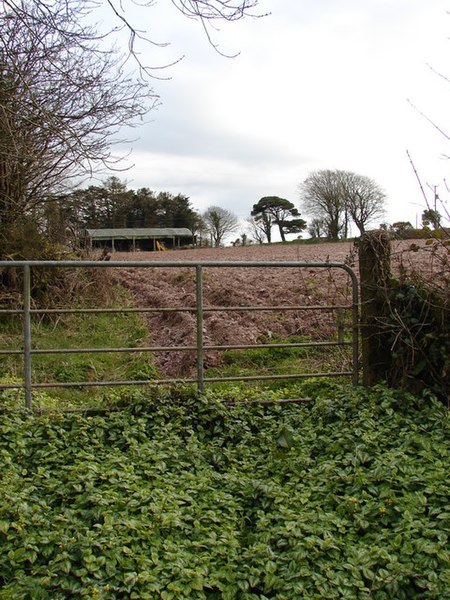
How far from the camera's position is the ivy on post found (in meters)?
5.81

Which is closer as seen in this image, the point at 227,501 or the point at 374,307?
the point at 227,501

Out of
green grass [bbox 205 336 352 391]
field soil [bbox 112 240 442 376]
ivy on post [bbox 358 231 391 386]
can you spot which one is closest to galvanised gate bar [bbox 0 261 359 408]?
ivy on post [bbox 358 231 391 386]

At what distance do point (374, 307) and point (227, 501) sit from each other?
→ 8.89 ft

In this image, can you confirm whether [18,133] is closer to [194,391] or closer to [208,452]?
[194,391]

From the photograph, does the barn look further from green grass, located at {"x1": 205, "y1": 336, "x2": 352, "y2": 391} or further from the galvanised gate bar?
the galvanised gate bar

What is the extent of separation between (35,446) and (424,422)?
3048 mm

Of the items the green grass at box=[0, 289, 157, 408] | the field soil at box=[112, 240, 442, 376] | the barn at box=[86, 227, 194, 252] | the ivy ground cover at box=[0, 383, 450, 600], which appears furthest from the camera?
the barn at box=[86, 227, 194, 252]

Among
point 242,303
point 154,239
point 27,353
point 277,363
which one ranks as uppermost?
point 154,239

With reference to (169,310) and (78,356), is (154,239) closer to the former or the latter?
(78,356)

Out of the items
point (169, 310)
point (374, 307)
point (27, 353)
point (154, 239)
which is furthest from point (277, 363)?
point (154, 239)

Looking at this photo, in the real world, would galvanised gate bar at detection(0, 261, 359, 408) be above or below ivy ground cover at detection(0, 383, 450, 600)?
above

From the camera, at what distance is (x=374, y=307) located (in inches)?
231

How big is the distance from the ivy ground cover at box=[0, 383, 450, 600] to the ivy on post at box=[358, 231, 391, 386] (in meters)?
0.41

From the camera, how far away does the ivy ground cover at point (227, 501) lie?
3.08 meters
